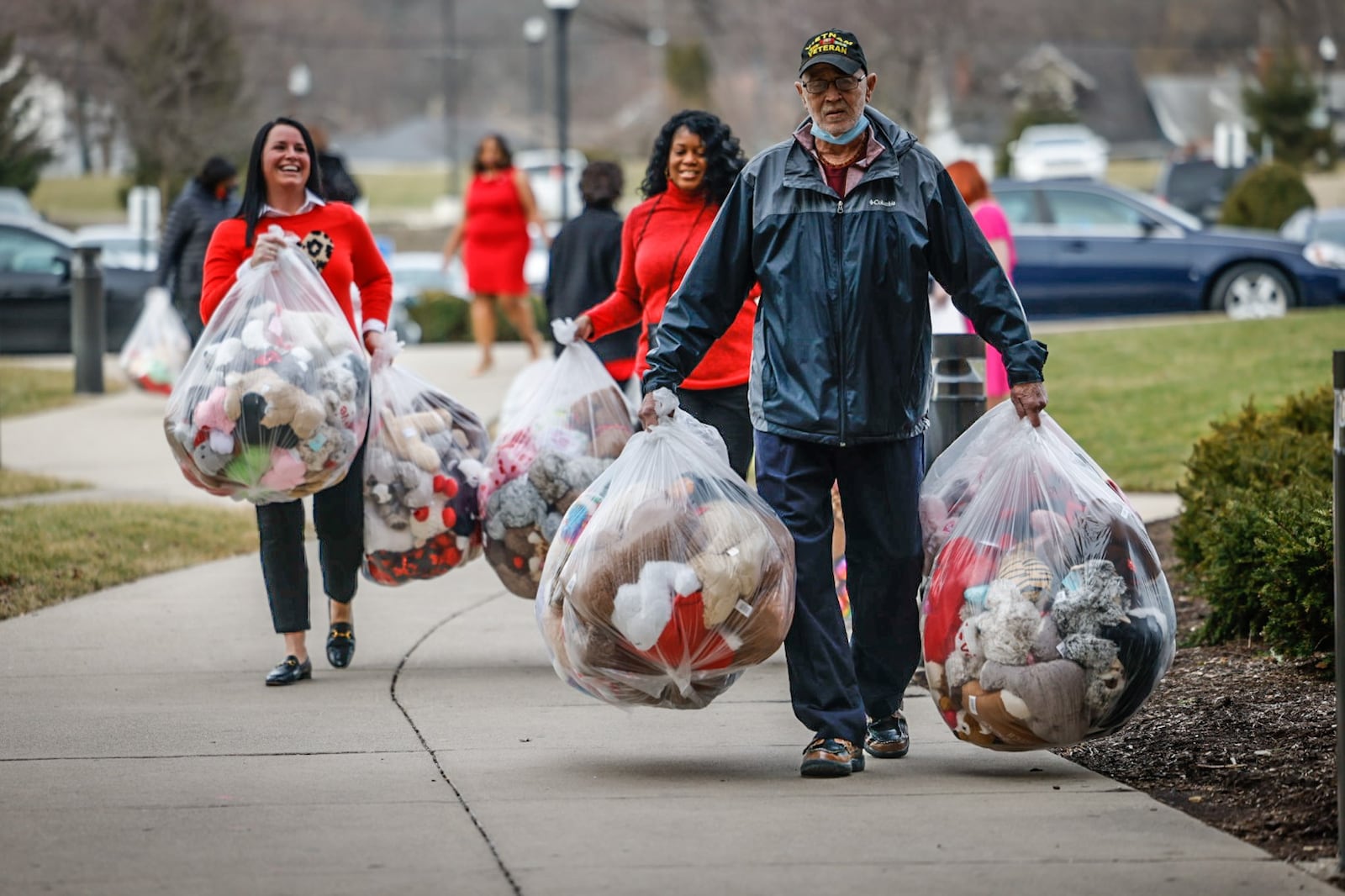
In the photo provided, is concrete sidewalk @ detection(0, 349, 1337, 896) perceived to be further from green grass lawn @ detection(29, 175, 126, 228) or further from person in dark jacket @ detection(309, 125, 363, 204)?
green grass lawn @ detection(29, 175, 126, 228)

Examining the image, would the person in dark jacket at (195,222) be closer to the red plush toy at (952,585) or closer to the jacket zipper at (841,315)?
the jacket zipper at (841,315)

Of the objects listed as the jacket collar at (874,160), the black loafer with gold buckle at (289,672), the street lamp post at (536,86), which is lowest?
the black loafer with gold buckle at (289,672)

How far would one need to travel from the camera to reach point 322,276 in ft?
21.7

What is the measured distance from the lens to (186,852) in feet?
14.5

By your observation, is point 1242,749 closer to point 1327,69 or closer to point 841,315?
point 841,315

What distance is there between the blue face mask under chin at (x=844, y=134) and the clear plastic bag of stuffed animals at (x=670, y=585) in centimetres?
86

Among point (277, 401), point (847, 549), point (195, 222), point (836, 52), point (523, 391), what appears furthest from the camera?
point (195, 222)

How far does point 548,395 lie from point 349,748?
68.9 inches

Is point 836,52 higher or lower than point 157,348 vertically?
higher

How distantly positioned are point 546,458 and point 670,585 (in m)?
1.81

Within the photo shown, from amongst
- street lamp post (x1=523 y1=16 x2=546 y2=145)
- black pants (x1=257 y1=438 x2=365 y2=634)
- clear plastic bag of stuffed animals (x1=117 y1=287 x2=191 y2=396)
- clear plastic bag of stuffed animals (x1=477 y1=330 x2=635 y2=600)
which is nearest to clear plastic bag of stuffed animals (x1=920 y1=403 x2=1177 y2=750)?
clear plastic bag of stuffed animals (x1=477 y1=330 x2=635 y2=600)

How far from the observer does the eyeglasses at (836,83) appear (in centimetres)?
509

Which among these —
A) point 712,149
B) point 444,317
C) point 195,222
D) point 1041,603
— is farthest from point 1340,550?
point 444,317

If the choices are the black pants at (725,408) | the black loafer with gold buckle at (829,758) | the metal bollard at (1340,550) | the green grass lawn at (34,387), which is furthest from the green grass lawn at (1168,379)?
the green grass lawn at (34,387)
